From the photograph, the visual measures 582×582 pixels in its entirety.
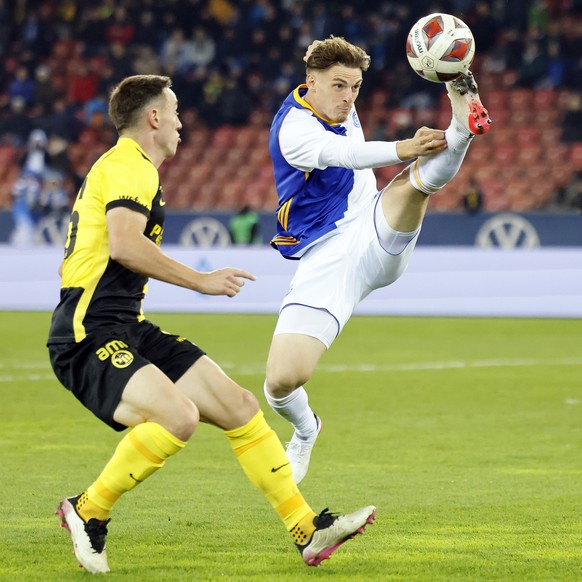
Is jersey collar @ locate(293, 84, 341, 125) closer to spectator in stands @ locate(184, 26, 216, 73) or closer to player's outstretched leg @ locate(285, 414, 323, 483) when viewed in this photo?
player's outstretched leg @ locate(285, 414, 323, 483)

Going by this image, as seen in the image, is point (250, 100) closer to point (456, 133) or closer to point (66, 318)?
point (456, 133)

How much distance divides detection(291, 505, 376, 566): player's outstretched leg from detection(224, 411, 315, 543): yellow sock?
0.29 ft

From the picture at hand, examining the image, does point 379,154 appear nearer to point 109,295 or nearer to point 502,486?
point 109,295

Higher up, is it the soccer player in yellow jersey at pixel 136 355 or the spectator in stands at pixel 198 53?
the soccer player in yellow jersey at pixel 136 355

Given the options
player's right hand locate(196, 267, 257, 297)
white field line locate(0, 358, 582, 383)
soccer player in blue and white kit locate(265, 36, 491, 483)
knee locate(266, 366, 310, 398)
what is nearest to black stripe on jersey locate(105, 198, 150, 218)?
player's right hand locate(196, 267, 257, 297)

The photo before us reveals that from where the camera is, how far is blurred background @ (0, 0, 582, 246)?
70.7 ft

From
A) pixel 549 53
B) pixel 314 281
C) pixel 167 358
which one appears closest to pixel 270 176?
pixel 549 53

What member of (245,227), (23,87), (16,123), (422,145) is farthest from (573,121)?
(422,145)

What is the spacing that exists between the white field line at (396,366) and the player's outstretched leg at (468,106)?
19.6ft

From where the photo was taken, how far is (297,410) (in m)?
6.57

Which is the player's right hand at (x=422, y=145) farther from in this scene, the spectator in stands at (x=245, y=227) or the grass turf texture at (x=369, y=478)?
the spectator in stands at (x=245, y=227)

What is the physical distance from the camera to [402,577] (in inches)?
183

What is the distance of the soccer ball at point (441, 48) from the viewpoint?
5.69m

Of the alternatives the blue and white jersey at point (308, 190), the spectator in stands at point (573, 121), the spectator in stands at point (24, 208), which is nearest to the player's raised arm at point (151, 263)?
the blue and white jersey at point (308, 190)
